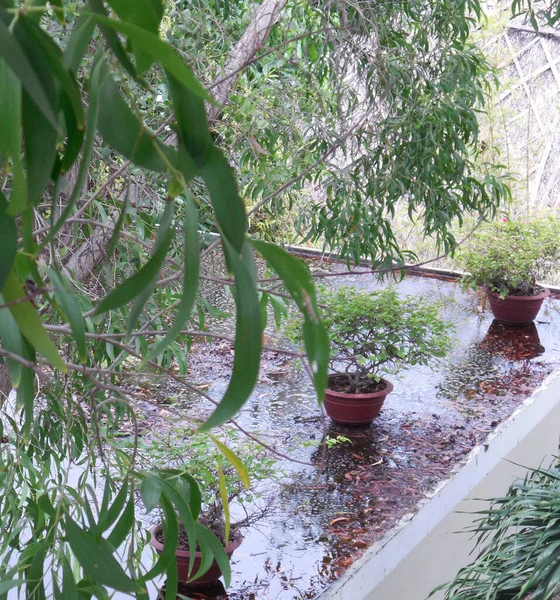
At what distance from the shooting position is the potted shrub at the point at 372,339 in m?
3.43

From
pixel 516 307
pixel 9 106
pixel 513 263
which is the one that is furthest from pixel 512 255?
pixel 9 106

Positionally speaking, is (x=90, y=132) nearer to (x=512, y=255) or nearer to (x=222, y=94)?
(x=222, y=94)

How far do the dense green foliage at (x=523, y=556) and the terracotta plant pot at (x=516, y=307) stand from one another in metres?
2.58

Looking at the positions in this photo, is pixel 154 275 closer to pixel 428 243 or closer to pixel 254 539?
pixel 254 539

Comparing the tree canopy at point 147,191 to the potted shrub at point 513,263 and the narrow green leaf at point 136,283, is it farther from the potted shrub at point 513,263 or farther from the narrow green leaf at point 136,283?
the potted shrub at point 513,263

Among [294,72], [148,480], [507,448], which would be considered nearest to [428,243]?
[507,448]

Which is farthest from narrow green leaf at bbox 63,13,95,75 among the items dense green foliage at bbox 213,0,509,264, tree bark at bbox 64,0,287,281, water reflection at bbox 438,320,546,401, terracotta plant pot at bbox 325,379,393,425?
water reflection at bbox 438,320,546,401

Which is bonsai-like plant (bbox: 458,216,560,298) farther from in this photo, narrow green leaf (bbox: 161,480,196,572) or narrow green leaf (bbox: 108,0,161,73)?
narrow green leaf (bbox: 108,0,161,73)

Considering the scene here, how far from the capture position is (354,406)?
3.50 metres

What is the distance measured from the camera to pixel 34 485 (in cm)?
161

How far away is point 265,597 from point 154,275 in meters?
2.13

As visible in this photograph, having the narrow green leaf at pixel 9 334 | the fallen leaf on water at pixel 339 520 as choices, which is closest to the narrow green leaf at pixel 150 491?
the narrow green leaf at pixel 9 334

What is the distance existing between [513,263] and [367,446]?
208 cm

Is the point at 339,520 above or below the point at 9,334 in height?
below
